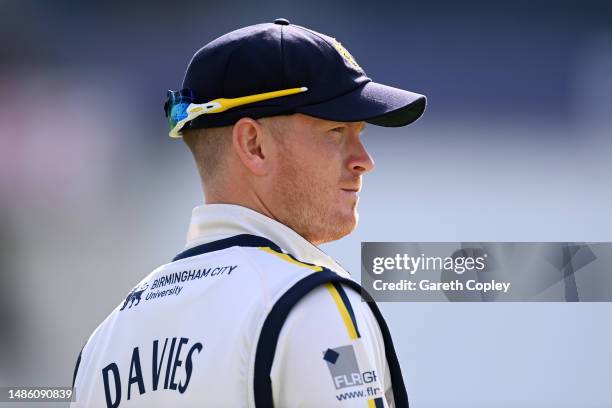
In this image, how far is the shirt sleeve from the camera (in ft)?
3.28

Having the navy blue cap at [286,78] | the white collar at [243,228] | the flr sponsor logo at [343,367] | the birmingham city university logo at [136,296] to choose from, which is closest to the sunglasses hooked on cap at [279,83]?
the navy blue cap at [286,78]

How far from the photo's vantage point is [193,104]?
50.2 inches

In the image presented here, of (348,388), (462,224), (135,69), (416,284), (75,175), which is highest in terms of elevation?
(135,69)

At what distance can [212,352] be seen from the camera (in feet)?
3.47

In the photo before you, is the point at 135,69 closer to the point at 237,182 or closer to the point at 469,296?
the point at 469,296

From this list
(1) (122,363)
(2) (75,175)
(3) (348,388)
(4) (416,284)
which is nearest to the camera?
(3) (348,388)

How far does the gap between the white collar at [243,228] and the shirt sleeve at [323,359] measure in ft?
0.58

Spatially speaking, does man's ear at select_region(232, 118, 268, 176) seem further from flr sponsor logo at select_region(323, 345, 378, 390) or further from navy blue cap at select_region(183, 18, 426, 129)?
flr sponsor logo at select_region(323, 345, 378, 390)

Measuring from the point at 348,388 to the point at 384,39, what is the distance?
2742 millimetres

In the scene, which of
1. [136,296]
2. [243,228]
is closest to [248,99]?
[243,228]

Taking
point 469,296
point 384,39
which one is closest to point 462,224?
point 469,296

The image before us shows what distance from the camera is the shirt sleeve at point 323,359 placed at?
1000 mm

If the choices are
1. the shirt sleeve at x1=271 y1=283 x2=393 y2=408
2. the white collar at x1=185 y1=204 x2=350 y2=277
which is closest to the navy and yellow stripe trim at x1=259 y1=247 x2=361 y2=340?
the shirt sleeve at x1=271 y1=283 x2=393 y2=408

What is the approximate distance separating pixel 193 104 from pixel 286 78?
15 centimetres
